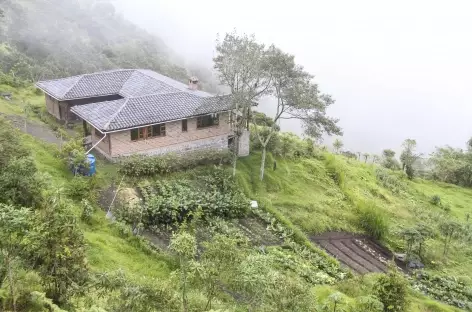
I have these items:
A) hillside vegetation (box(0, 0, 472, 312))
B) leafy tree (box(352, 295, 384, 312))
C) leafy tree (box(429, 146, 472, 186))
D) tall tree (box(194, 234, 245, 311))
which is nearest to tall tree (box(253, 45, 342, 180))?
hillside vegetation (box(0, 0, 472, 312))

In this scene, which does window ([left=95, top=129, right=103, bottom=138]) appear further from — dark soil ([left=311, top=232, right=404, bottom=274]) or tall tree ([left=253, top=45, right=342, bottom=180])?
dark soil ([left=311, top=232, right=404, bottom=274])

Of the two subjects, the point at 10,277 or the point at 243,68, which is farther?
the point at 243,68

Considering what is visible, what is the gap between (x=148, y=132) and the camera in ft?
86.7

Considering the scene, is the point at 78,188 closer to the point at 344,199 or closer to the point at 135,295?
the point at 135,295

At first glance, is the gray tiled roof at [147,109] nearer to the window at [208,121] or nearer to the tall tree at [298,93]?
the window at [208,121]

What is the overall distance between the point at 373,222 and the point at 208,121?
12.1 meters

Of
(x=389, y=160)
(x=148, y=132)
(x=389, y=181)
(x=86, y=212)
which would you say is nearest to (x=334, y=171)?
(x=389, y=181)

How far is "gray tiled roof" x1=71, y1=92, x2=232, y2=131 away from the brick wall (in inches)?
26.5

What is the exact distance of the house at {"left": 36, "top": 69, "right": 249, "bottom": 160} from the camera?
2550 centimetres

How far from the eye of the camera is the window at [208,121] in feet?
94.0

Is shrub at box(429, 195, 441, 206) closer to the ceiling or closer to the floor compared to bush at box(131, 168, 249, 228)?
closer to the floor

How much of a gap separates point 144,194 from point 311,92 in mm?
11633

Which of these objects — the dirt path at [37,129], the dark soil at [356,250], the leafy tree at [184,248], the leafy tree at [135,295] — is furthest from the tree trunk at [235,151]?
the leafy tree at [135,295]

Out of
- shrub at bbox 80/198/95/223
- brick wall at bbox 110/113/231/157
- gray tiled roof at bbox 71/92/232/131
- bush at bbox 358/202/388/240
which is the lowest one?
bush at bbox 358/202/388/240
